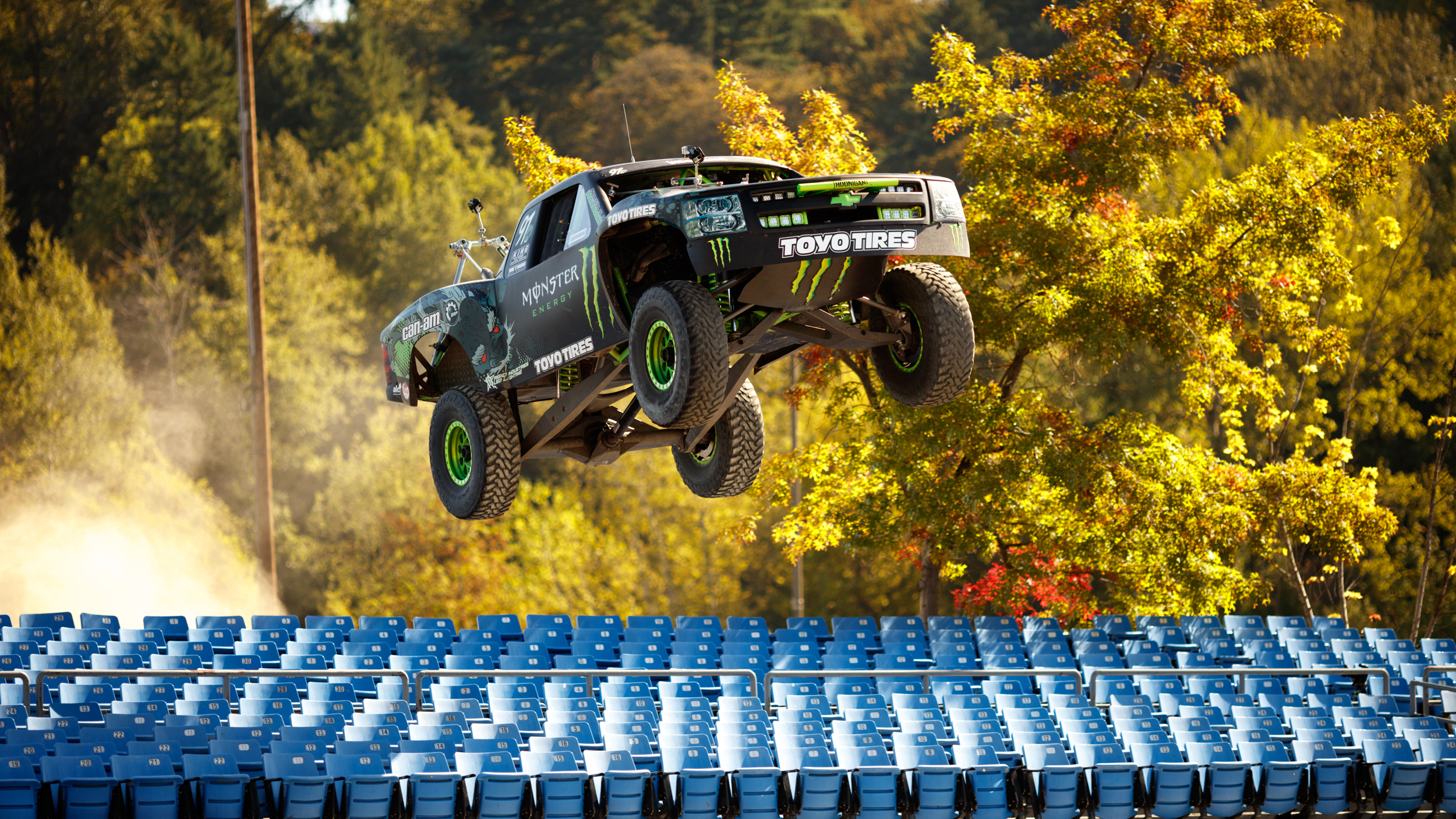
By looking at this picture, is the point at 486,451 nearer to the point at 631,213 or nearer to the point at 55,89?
the point at 631,213

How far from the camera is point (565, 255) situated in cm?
931

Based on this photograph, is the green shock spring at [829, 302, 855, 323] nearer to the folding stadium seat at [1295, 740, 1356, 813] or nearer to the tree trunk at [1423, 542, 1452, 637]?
the folding stadium seat at [1295, 740, 1356, 813]

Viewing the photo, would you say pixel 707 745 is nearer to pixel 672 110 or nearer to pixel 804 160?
pixel 804 160

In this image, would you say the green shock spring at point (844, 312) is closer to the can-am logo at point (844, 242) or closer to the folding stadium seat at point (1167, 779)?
the can-am logo at point (844, 242)

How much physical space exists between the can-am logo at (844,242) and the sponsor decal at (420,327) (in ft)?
13.3

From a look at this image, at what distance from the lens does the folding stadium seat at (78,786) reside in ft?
35.6

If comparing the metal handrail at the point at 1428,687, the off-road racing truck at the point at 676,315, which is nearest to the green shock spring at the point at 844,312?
the off-road racing truck at the point at 676,315

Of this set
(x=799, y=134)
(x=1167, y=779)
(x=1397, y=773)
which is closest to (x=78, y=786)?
(x=1167, y=779)

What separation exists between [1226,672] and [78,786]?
35.8 ft

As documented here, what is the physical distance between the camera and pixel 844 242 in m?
8.13

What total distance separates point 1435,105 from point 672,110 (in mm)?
25159

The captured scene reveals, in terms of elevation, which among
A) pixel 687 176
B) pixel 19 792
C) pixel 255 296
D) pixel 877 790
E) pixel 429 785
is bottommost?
pixel 877 790

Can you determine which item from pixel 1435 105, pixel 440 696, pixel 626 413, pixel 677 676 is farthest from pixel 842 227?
pixel 1435 105

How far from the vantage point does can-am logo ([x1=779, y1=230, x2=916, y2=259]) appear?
805 cm
